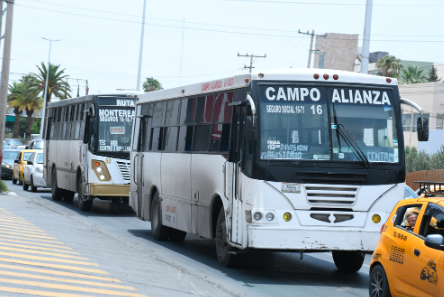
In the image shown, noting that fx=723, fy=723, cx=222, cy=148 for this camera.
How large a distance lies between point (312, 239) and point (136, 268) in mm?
2545

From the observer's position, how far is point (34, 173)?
29891mm

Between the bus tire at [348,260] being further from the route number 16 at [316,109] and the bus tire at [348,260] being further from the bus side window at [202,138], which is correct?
the bus side window at [202,138]

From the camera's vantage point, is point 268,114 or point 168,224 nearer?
point 268,114

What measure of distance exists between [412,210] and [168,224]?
7.11 metres

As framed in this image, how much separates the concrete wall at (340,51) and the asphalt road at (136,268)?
71.1m

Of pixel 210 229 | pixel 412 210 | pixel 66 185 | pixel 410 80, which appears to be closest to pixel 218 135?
pixel 210 229

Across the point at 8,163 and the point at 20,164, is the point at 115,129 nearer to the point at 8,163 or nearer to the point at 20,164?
the point at 20,164

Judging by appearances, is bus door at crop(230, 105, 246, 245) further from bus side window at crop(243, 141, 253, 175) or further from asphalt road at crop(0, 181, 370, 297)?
asphalt road at crop(0, 181, 370, 297)

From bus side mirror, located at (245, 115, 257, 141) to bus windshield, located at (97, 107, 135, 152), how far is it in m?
10.4

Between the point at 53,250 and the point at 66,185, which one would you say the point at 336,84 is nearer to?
the point at 53,250

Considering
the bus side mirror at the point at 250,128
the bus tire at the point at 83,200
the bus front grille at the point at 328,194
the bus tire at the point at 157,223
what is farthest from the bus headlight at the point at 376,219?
the bus tire at the point at 83,200

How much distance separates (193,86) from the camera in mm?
13305

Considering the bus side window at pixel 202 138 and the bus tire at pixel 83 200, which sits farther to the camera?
the bus tire at pixel 83 200

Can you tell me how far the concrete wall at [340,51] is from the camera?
277ft
